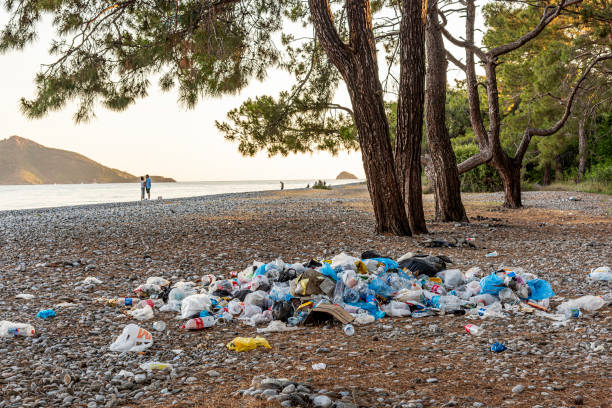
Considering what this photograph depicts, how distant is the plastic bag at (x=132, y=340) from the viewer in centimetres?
328

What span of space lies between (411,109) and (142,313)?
18.7ft

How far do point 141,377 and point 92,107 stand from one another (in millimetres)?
7155

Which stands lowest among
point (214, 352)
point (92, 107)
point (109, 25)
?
point (214, 352)

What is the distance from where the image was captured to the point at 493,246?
24.2ft

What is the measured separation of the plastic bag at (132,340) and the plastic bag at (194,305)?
57 centimetres

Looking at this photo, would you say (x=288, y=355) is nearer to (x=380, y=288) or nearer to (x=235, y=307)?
(x=235, y=307)

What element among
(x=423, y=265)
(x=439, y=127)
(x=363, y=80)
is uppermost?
(x=363, y=80)

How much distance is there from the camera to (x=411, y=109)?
8.03 meters

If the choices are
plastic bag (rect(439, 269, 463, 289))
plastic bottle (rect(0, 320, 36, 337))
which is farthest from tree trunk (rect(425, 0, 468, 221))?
plastic bottle (rect(0, 320, 36, 337))

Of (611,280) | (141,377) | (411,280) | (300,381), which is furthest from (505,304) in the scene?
(141,377)

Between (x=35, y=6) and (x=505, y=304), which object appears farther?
(x=35, y=6)

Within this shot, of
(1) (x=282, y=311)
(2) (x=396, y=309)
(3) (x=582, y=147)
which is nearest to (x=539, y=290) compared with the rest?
(2) (x=396, y=309)

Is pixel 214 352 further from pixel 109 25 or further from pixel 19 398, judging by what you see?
pixel 109 25

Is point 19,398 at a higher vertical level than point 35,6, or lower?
lower
